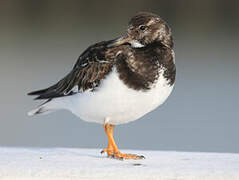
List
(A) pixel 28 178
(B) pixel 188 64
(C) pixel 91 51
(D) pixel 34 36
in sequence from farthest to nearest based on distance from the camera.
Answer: (D) pixel 34 36 → (B) pixel 188 64 → (C) pixel 91 51 → (A) pixel 28 178

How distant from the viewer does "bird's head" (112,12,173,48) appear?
710 centimetres

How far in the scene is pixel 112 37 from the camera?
24.1 metres

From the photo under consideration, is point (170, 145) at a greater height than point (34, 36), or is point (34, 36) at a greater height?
point (34, 36)

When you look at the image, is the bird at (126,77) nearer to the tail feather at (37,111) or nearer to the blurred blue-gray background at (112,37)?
the tail feather at (37,111)

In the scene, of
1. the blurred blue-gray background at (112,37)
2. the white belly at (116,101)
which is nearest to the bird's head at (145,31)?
the white belly at (116,101)

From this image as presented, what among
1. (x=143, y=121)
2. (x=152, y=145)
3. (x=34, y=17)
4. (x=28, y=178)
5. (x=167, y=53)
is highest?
(x=34, y=17)

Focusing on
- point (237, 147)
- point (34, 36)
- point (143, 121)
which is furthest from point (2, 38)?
point (237, 147)

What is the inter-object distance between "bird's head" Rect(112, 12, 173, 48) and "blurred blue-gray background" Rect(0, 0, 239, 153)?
594 cm

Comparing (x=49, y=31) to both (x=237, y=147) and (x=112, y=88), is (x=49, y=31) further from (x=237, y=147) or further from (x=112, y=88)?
(x=112, y=88)

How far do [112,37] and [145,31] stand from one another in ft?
55.8

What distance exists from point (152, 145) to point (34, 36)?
50.4ft

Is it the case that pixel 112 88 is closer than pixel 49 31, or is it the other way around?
pixel 112 88

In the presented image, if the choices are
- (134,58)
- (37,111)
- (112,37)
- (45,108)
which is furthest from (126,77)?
(112,37)

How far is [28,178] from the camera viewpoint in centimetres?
571
